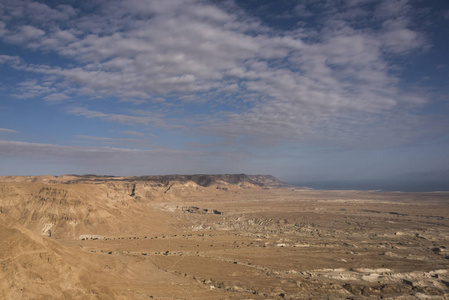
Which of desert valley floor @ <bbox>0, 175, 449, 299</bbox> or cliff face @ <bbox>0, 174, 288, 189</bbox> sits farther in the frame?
cliff face @ <bbox>0, 174, 288, 189</bbox>

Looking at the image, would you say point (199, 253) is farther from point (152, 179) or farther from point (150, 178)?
point (150, 178)

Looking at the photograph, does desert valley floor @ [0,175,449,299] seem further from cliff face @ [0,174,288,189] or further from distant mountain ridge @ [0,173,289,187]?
distant mountain ridge @ [0,173,289,187]

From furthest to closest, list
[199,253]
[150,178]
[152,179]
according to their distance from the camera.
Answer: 1. [150,178]
2. [152,179]
3. [199,253]

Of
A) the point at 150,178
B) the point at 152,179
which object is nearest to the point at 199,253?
the point at 152,179

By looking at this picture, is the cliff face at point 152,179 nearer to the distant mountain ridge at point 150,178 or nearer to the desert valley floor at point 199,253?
the distant mountain ridge at point 150,178

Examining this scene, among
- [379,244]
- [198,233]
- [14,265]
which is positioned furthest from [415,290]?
[198,233]

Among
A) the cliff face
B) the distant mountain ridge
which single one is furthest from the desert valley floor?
the distant mountain ridge

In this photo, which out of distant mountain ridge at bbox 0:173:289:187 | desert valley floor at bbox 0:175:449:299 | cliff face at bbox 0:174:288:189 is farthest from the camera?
distant mountain ridge at bbox 0:173:289:187

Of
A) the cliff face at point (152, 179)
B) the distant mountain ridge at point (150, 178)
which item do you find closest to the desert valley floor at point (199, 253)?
the cliff face at point (152, 179)

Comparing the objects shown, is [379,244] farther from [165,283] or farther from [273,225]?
[165,283]
